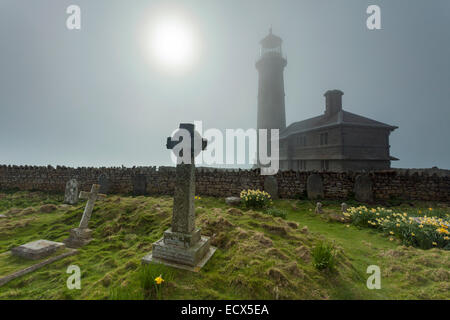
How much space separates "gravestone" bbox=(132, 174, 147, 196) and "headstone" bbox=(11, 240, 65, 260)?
27.9 feet

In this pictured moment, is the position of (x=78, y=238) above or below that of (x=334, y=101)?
below

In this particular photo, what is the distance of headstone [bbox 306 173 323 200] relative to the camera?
423 inches

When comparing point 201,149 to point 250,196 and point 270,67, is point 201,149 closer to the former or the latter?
point 250,196

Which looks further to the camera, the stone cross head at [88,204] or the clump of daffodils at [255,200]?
the clump of daffodils at [255,200]

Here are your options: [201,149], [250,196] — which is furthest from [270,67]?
[201,149]

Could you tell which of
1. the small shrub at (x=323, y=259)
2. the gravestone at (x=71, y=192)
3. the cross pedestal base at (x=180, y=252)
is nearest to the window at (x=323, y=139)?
the small shrub at (x=323, y=259)

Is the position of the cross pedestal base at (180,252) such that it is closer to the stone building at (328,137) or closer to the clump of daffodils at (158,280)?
the clump of daffodils at (158,280)

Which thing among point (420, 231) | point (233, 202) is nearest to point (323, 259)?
point (420, 231)

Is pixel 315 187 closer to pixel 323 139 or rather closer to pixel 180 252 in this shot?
pixel 180 252

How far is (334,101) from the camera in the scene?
2092 centimetres

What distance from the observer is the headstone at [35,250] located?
428 cm

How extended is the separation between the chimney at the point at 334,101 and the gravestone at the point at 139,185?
69.3 feet

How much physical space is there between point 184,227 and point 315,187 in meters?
9.46
